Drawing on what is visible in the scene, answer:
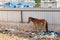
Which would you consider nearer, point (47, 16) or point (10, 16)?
point (47, 16)

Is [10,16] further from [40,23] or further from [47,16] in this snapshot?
[40,23]

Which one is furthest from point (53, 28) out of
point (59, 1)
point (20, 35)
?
point (59, 1)

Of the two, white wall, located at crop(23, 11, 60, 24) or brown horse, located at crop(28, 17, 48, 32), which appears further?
white wall, located at crop(23, 11, 60, 24)

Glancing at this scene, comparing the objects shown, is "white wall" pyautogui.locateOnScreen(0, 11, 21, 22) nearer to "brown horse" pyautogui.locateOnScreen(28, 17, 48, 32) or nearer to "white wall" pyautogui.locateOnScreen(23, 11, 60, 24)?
"white wall" pyautogui.locateOnScreen(23, 11, 60, 24)

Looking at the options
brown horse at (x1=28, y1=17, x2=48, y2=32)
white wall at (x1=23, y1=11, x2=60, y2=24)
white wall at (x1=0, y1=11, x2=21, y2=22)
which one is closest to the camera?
brown horse at (x1=28, y1=17, x2=48, y2=32)

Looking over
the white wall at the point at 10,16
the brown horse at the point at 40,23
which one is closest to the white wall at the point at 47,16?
the white wall at the point at 10,16

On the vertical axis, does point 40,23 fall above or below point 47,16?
below

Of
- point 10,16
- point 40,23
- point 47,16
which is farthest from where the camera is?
point 10,16

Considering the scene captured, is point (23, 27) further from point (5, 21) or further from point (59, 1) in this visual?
point (59, 1)

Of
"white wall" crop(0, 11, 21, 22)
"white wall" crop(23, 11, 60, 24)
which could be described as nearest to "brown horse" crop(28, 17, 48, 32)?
"white wall" crop(23, 11, 60, 24)

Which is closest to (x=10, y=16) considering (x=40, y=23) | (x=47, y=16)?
(x=47, y=16)

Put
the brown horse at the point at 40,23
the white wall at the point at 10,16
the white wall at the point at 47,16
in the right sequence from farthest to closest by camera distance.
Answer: the white wall at the point at 10,16 < the white wall at the point at 47,16 < the brown horse at the point at 40,23

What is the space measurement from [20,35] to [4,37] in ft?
2.00

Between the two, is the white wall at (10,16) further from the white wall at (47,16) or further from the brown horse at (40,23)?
the brown horse at (40,23)
